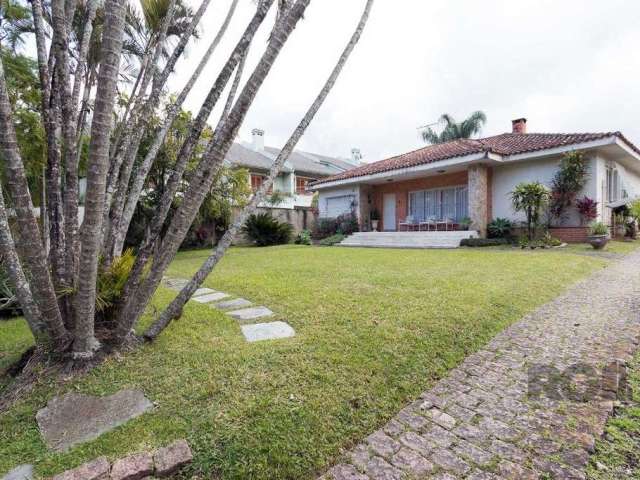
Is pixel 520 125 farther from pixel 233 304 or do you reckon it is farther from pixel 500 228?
pixel 233 304

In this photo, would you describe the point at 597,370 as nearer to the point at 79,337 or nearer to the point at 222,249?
the point at 222,249

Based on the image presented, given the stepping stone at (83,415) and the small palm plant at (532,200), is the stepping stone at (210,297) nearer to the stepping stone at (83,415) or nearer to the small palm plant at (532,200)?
the stepping stone at (83,415)

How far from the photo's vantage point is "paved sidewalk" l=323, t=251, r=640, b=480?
1.94 metres

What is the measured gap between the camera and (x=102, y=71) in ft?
7.58

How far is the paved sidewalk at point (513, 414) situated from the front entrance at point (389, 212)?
50.8 feet

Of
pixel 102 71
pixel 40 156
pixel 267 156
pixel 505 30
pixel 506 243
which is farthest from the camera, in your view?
pixel 267 156

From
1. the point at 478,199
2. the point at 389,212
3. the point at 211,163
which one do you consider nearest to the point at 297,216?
the point at 389,212

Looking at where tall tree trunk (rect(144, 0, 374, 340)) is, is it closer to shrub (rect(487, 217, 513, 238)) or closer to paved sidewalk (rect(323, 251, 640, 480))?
paved sidewalk (rect(323, 251, 640, 480))

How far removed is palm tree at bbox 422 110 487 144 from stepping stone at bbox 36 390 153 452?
103 ft

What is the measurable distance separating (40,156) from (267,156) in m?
20.6

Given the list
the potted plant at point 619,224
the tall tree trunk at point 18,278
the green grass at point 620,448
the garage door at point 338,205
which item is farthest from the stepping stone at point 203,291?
the potted plant at point 619,224

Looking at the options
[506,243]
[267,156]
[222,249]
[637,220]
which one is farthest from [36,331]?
[267,156]

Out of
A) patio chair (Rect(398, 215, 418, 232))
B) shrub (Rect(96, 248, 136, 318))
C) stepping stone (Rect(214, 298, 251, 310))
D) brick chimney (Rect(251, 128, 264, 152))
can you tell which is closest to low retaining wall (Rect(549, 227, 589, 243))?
patio chair (Rect(398, 215, 418, 232))

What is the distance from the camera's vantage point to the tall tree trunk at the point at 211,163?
8.77ft
